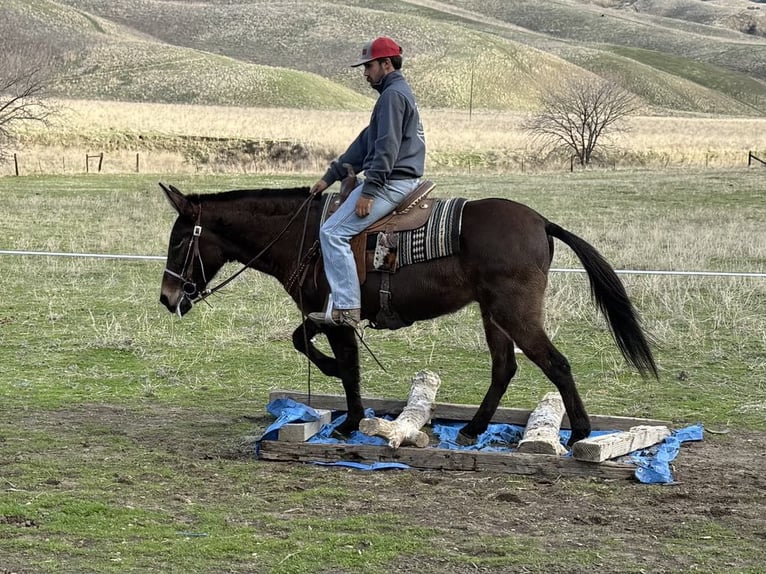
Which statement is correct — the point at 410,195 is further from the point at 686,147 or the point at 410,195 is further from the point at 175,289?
the point at 686,147

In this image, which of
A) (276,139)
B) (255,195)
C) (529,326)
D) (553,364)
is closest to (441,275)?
(529,326)

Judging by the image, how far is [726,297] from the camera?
13.5m

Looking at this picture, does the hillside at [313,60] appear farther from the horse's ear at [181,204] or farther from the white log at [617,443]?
the white log at [617,443]

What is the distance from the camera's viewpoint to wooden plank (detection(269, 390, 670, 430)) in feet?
25.8

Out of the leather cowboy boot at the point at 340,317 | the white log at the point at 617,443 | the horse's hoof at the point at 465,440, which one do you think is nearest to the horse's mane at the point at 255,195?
the leather cowboy boot at the point at 340,317

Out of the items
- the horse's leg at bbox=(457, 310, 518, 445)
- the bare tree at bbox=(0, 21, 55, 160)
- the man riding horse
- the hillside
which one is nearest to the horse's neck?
the man riding horse

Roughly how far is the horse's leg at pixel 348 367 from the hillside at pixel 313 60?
296 ft

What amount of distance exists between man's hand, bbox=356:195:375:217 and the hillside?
90671 mm

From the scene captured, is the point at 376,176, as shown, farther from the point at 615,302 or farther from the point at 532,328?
the point at 615,302

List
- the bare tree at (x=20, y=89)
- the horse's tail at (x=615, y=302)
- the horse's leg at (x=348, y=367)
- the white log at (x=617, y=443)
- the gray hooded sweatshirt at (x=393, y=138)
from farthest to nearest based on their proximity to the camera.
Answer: the bare tree at (x=20, y=89)
the horse's leg at (x=348, y=367)
the horse's tail at (x=615, y=302)
the gray hooded sweatshirt at (x=393, y=138)
the white log at (x=617, y=443)

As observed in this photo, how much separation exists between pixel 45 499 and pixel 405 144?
3430mm

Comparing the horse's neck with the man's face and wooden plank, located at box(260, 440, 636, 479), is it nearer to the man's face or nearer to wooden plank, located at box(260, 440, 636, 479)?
the man's face

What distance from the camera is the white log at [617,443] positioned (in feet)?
21.8

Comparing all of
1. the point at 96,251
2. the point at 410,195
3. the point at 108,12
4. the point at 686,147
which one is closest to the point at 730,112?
the point at 686,147
